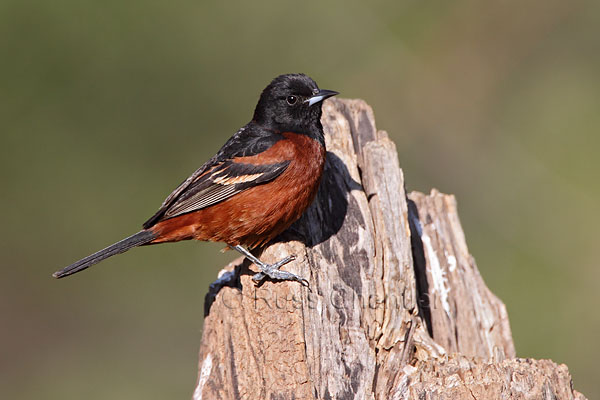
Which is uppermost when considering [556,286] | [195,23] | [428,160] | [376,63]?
[195,23]

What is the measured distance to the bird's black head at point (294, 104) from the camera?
16.5 ft

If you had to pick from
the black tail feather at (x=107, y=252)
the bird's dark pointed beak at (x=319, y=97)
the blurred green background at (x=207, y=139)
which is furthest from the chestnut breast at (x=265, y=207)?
the blurred green background at (x=207, y=139)

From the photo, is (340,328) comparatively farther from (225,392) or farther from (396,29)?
(396,29)

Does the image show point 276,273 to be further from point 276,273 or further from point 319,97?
point 319,97

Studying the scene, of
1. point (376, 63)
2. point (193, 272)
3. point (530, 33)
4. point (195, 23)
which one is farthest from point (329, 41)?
point (193, 272)

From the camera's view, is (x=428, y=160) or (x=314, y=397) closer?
(x=314, y=397)

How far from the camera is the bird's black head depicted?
5.04m

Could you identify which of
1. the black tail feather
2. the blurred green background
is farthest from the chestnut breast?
the blurred green background

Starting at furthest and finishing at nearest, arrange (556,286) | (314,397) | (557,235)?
1. (557,235)
2. (556,286)
3. (314,397)

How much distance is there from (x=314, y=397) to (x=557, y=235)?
5.57 m

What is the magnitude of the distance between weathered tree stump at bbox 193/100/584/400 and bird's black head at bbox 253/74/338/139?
1.01ft

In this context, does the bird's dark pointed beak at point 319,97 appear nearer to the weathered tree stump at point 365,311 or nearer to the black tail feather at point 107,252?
the weathered tree stump at point 365,311

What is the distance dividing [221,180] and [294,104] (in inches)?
29.7

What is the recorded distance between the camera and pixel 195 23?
995 centimetres
